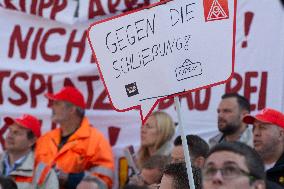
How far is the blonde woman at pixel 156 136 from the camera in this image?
23.0 ft

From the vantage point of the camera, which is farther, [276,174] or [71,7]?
[71,7]

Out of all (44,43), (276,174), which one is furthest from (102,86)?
(276,174)

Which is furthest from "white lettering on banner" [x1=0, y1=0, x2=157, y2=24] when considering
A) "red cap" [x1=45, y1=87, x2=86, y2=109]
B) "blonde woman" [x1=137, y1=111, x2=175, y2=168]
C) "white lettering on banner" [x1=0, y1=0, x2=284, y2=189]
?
"blonde woman" [x1=137, y1=111, x2=175, y2=168]

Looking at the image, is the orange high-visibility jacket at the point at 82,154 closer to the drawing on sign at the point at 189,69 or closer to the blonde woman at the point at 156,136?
the blonde woman at the point at 156,136

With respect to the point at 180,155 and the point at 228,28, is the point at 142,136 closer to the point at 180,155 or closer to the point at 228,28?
the point at 180,155

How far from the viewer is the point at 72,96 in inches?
295

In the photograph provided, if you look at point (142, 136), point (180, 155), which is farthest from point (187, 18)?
point (142, 136)

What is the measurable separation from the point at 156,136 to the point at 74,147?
67 cm

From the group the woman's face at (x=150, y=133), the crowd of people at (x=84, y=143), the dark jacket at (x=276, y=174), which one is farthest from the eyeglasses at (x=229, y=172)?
the woman's face at (x=150, y=133)

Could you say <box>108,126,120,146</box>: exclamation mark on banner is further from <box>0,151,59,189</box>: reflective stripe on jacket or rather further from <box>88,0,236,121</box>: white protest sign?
<box>88,0,236,121</box>: white protest sign

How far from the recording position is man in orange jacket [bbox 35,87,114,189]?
23.3 feet

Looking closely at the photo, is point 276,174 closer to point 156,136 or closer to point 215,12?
point 215,12

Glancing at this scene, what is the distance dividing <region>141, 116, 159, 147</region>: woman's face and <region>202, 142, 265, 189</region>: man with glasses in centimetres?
327

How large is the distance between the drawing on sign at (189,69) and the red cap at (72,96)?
336cm
